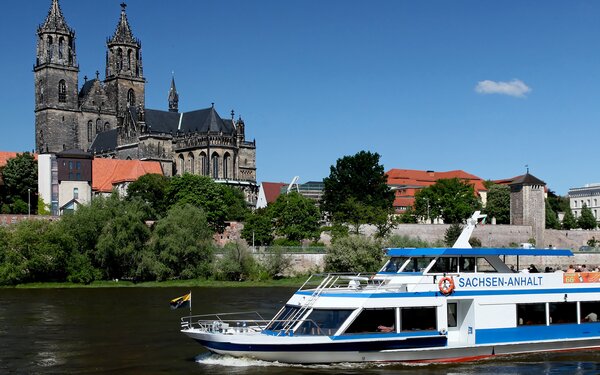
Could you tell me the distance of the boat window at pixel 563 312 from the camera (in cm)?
2644

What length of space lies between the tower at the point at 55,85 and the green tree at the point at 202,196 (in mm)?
39793

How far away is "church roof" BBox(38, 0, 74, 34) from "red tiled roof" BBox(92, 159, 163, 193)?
2909cm

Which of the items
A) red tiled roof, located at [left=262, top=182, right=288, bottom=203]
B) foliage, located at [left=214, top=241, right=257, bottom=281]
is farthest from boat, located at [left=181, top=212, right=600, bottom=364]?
red tiled roof, located at [left=262, top=182, right=288, bottom=203]

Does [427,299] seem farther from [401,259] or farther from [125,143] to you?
[125,143]

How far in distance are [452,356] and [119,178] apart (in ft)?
261

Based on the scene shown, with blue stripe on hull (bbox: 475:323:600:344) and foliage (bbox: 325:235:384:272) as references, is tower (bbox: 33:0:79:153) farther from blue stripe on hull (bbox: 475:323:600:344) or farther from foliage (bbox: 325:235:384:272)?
blue stripe on hull (bbox: 475:323:600:344)

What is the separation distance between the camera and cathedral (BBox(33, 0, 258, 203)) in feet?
350

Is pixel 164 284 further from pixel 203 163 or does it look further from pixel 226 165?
pixel 203 163

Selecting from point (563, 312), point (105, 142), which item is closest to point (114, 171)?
point (105, 142)

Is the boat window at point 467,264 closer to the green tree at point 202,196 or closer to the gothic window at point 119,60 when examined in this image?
the green tree at point 202,196

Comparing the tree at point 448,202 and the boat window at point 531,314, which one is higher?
the tree at point 448,202

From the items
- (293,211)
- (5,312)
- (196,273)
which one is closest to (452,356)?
(5,312)

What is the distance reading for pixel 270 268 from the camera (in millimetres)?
63469

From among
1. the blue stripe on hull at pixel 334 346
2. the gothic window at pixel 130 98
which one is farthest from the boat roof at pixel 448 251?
the gothic window at pixel 130 98
